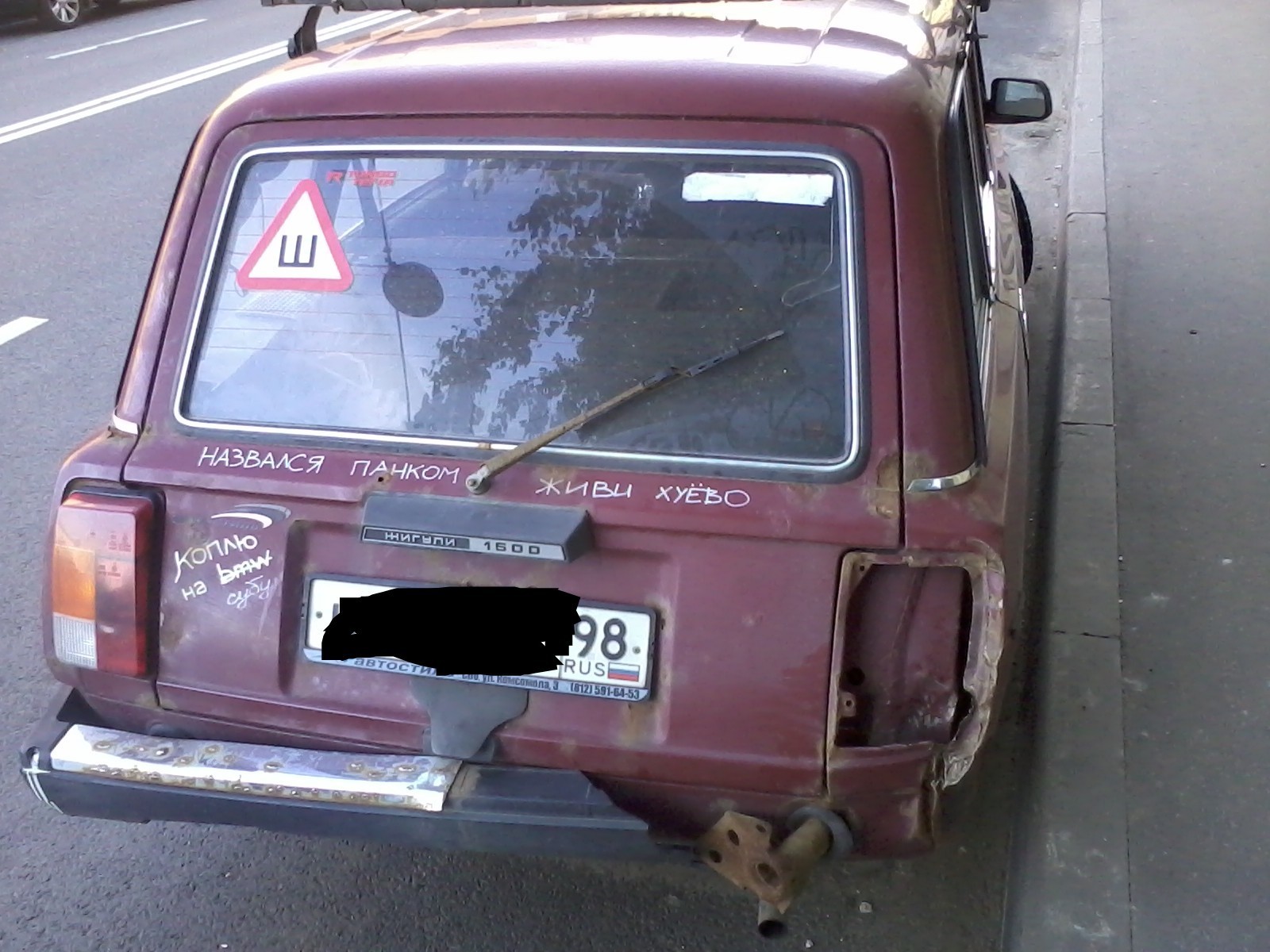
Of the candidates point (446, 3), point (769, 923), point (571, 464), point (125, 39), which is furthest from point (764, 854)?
point (125, 39)

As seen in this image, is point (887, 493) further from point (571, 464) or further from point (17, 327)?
point (17, 327)

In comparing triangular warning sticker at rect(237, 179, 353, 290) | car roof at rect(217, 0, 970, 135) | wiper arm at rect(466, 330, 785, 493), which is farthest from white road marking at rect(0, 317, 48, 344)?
wiper arm at rect(466, 330, 785, 493)

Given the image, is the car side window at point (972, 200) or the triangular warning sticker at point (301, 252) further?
the triangular warning sticker at point (301, 252)

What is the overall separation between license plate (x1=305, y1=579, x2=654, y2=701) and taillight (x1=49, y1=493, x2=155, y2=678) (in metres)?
0.44

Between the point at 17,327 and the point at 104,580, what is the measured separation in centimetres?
463

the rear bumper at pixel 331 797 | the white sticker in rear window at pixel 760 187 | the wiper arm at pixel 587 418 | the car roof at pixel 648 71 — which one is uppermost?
the car roof at pixel 648 71

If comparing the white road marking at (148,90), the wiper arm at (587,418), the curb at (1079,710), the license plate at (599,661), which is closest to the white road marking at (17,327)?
the white road marking at (148,90)

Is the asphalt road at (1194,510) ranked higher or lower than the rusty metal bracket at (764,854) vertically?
lower

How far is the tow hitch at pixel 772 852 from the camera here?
7.23 feet

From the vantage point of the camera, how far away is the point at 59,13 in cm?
1602

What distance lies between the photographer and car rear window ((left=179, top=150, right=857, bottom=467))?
2.26m

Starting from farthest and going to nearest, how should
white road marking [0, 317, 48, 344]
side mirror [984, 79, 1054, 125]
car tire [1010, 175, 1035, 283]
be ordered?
1. white road marking [0, 317, 48, 344]
2. car tire [1010, 175, 1035, 283]
3. side mirror [984, 79, 1054, 125]

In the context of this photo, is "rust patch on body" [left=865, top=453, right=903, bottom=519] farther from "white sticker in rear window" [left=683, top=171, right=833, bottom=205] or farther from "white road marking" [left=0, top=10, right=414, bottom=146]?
"white road marking" [left=0, top=10, right=414, bottom=146]

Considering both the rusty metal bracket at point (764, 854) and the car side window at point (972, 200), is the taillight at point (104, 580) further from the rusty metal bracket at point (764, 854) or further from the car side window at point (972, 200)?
the car side window at point (972, 200)
